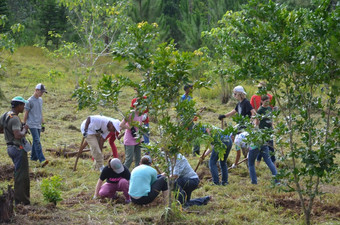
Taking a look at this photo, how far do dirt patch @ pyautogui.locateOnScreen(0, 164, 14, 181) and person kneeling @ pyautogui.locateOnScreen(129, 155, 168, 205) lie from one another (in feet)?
9.88

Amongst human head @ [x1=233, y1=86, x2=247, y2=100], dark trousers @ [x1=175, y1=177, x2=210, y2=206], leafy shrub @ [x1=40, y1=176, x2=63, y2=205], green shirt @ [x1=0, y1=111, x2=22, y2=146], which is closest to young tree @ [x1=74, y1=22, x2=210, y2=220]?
dark trousers @ [x1=175, y1=177, x2=210, y2=206]

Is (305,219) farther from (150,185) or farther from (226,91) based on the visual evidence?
(226,91)

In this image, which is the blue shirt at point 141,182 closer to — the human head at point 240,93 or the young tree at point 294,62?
the young tree at point 294,62

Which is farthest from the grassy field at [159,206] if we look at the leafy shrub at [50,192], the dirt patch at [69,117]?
the dirt patch at [69,117]

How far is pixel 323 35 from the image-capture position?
5.35 m

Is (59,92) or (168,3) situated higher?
(168,3)

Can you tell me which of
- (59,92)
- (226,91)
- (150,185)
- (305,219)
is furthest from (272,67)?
(59,92)

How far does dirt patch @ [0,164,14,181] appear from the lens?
29.1 feet

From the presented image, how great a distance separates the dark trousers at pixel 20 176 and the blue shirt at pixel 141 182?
1503 mm

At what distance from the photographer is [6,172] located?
30.0 feet

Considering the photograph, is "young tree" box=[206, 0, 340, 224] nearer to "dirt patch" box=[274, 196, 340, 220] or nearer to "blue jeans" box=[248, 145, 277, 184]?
"dirt patch" box=[274, 196, 340, 220]

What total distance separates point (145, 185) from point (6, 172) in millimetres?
3503

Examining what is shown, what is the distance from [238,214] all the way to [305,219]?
3.01 ft

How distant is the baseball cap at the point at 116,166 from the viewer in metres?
7.28
